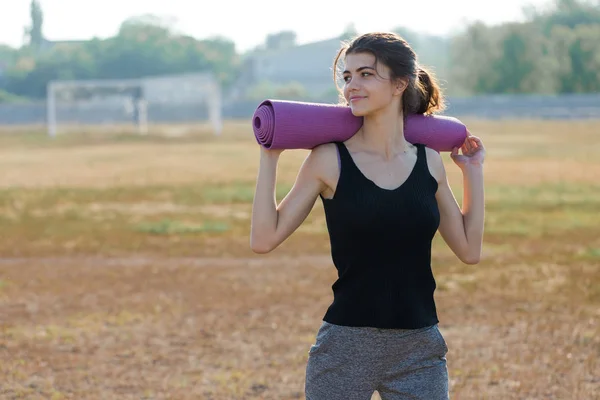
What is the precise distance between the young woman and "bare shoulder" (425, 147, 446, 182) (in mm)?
16

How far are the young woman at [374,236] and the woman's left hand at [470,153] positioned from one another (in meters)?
0.33

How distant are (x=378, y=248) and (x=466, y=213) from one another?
48cm

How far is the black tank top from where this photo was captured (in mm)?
3104

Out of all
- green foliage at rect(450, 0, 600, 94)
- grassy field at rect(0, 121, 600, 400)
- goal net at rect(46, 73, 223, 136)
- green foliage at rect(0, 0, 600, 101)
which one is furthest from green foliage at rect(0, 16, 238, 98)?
grassy field at rect(0, 121, 600, 400)

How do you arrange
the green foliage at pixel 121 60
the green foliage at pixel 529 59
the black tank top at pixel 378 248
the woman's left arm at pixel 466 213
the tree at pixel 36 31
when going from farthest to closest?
the tree at pixel 36 31
the green foliage at pixel 121 60
the green foliage at pixel 529 59
the woman's left arm at pixel 466 213
the black tank top at pixel 378 248

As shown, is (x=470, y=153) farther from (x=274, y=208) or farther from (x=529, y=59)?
(x=529, y=59)

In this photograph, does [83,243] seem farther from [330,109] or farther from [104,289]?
[330,109]

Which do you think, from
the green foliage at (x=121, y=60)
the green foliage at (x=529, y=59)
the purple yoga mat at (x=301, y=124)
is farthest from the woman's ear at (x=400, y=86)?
the green foliage at (x=121, y=60)

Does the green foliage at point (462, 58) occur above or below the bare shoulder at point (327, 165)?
above

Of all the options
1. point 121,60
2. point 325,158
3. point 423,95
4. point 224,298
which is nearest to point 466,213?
point 423,95

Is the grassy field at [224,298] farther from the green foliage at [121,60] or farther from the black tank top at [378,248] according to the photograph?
the green foliage at [121,60]

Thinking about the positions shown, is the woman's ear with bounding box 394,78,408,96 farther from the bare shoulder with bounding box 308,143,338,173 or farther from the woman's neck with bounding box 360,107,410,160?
the bare shoulder with bounding box 308,143,338,173

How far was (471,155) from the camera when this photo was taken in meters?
3.60

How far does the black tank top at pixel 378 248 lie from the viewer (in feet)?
10.2
